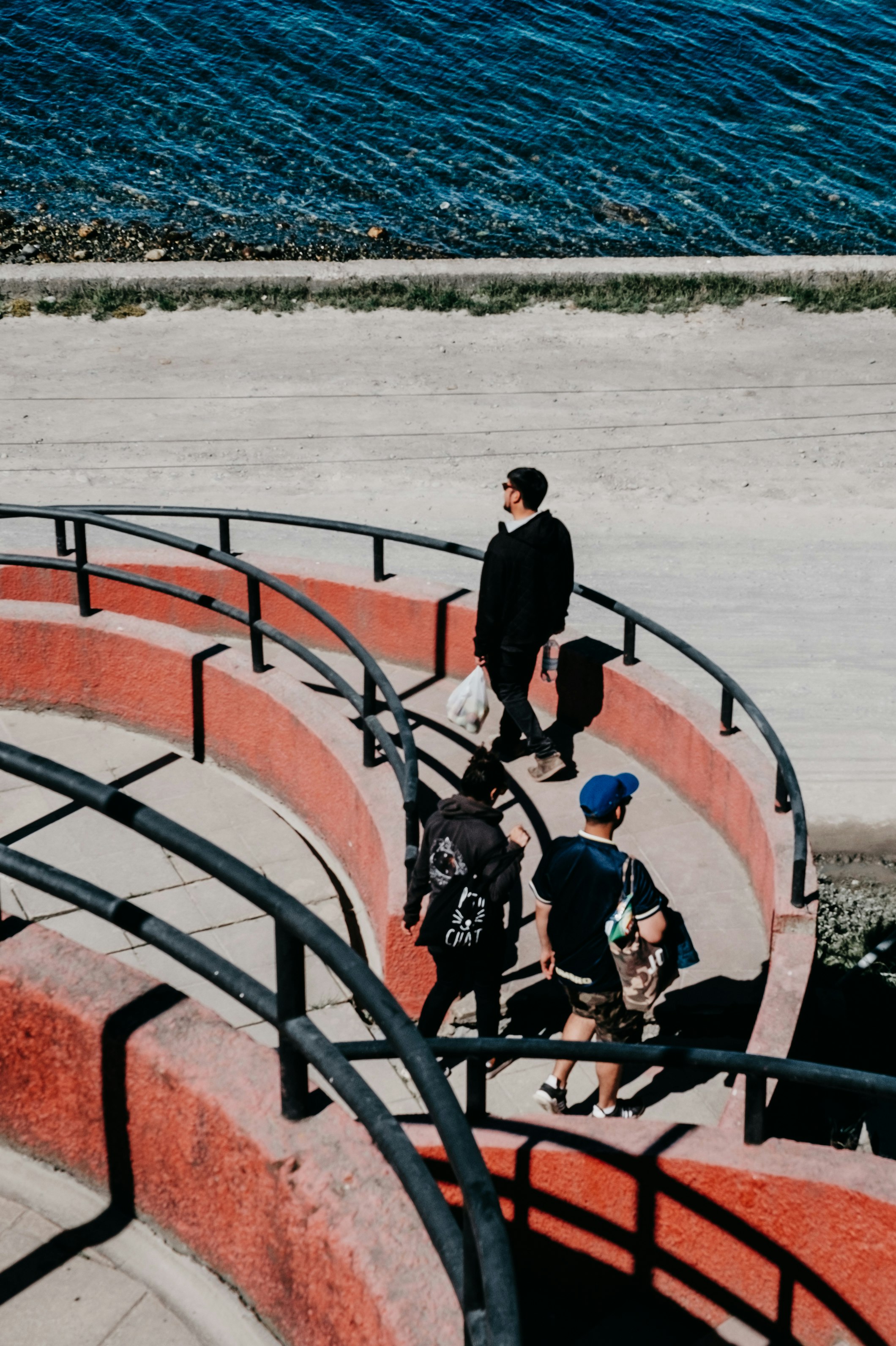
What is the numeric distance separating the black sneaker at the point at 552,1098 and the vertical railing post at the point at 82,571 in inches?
157

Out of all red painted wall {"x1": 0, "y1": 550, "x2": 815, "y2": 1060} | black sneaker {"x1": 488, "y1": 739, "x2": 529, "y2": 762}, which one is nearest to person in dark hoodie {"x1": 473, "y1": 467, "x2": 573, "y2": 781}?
black sneaker {"x1": 488, "y1": 739, "x2": 529, "y2": 762}

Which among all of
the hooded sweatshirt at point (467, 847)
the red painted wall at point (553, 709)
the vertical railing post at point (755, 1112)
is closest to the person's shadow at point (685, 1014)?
the red painted wall at point (553, 709)

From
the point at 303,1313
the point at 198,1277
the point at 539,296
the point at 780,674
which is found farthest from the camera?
the point at 539,296

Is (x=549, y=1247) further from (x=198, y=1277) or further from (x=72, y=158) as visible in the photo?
(x=72, y=158)

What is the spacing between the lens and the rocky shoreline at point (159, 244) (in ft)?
63.0

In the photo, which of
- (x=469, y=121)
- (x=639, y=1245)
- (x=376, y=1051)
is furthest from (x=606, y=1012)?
(x=469, y=121)

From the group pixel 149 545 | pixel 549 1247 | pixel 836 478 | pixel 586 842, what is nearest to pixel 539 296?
pixel 836 478

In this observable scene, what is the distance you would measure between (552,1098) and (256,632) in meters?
3.16

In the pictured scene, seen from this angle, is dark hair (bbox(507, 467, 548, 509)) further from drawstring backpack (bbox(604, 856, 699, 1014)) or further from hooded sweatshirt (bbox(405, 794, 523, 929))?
drawstring backpack (bbox(604, 856, 699, 1014))

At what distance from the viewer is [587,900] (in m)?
5.51

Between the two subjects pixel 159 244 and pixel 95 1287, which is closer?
pixel 95 1287

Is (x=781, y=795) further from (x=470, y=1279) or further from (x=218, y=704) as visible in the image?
(x=470, y=1279)

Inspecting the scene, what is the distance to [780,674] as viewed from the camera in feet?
34.7

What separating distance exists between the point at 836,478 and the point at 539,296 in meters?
5.26
